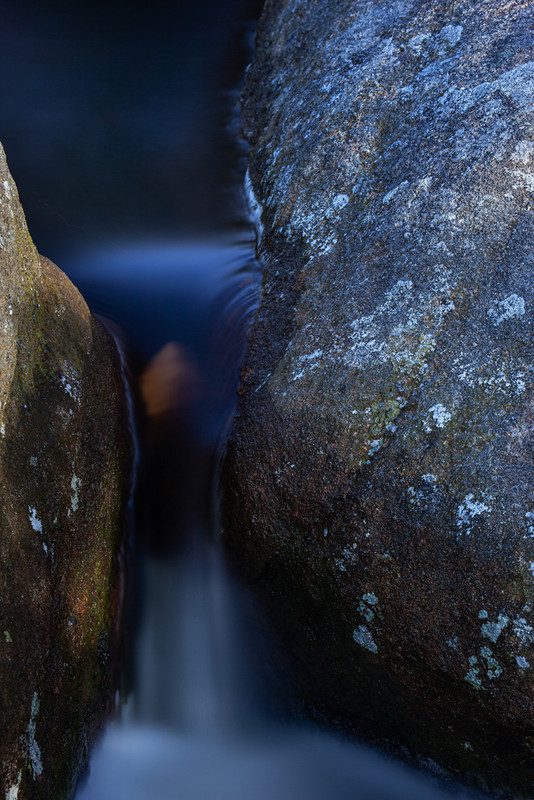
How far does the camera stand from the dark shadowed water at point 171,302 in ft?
6.80

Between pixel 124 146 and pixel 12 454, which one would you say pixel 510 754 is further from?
pixel 124 146

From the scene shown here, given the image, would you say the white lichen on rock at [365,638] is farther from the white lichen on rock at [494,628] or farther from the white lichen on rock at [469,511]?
the white lichen on rock at [469,511]

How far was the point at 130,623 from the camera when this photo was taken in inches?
89.7

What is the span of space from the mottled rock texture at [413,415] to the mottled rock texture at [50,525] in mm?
502

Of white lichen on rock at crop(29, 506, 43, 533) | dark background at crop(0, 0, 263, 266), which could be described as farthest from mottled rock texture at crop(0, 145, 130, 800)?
dark background at crop(0, 0, 263, 266)

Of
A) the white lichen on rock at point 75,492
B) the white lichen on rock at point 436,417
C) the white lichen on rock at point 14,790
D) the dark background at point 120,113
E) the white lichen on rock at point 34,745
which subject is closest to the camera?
the white lichen on rock at point 14,790

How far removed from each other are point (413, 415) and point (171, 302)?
1.77 meters

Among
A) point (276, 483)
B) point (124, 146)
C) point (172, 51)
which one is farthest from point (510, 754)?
point (172, 51)

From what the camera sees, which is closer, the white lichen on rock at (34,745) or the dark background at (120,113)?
the white lichen on rock at (34,745)

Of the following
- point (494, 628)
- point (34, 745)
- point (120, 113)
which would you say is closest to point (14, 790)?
point (34, 745)

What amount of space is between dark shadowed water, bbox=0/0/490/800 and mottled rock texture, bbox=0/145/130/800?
208 mm

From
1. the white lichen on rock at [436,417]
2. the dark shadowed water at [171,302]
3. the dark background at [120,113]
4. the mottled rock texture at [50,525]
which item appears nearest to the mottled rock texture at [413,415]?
the white lichen on rock at [436,417]

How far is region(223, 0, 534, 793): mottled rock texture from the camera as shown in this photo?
1.78 metres

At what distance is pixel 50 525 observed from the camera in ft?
6.15
